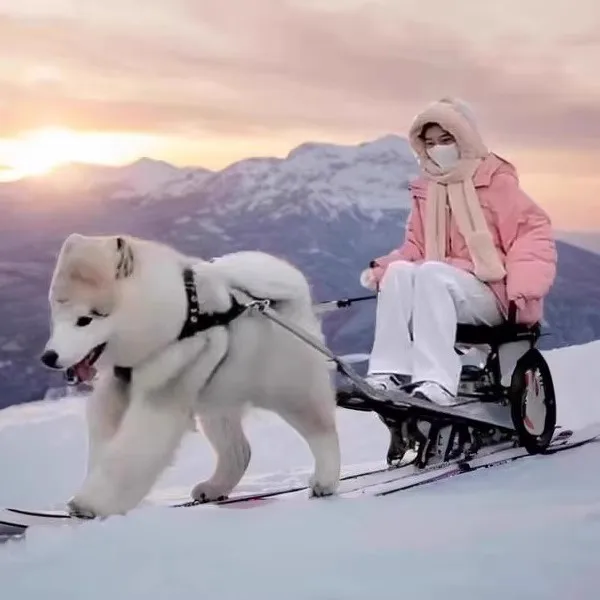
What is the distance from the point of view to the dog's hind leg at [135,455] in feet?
4.03

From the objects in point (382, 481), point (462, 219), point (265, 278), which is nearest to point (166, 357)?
point (265, 278)

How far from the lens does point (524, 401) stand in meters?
1.71

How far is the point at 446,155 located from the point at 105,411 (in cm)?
76

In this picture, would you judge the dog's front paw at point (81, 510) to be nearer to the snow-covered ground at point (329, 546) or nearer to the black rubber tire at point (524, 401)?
the snow-covered ground at point (329, 546)

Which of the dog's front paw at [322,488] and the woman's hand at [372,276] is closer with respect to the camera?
the dog's front paw at [322,488]

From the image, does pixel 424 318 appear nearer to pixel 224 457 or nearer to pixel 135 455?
pixel 224 457

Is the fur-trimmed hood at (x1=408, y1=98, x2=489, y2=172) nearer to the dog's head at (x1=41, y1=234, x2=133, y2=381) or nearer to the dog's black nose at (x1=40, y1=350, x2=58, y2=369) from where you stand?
the dog's head at (x1=41, y1=234, x2=133, y2=381)

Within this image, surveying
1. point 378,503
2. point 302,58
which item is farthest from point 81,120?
point 378,503

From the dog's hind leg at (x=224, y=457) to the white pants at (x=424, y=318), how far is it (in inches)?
9.9

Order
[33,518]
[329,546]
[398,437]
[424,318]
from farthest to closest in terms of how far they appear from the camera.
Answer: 1. [398,437]
2. [424,318]
3. [33,518]
4. [329,546]

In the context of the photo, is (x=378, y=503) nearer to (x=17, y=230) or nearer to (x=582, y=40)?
(x=17, y=230)

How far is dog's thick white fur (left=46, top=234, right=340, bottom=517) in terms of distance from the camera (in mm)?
1221

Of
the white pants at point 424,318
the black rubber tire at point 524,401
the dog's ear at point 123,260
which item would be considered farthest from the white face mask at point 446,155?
the dog's ear at point 123,260

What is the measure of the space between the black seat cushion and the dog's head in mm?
669
